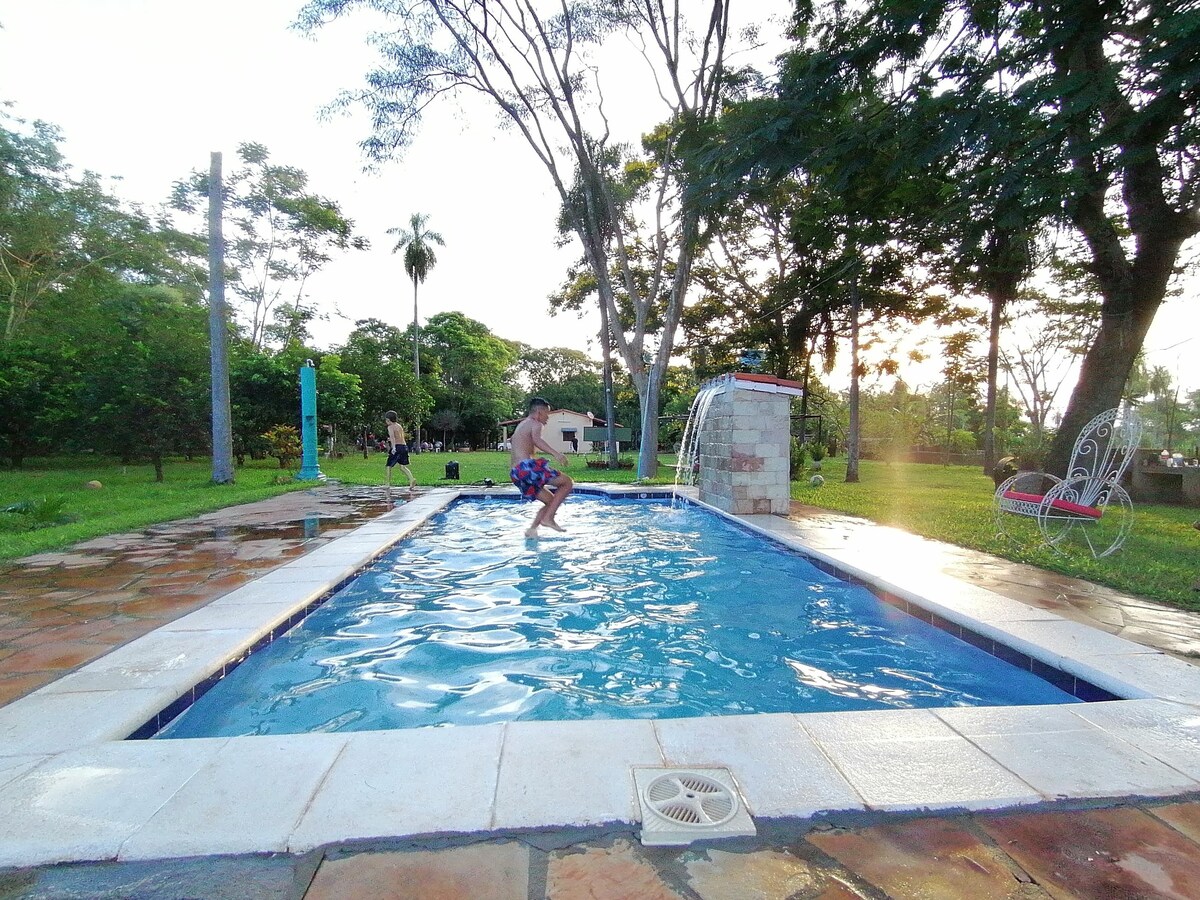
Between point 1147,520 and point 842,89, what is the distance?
8538mm

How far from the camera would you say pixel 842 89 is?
6289 mm

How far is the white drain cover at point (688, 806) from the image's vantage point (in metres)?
1.92

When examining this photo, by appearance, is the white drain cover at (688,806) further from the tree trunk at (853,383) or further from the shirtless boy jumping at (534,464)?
the tree trunk at (853,383)

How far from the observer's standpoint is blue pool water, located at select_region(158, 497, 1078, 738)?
3377mm

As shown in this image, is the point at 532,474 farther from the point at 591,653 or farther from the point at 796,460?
the point at 796,460

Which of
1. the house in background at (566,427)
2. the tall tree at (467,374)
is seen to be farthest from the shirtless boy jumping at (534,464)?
the house in background at (566,427)

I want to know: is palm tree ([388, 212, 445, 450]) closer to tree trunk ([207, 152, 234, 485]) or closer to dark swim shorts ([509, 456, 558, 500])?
tree trunk ([207, 152, 234, 485])

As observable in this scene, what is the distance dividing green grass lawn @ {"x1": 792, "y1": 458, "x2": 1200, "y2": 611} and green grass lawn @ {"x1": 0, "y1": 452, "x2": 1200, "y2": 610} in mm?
11

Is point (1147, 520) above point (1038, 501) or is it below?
below

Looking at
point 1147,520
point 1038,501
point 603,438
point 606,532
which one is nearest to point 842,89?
point 1038,501

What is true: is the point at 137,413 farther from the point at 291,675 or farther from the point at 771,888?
the point at 771,888

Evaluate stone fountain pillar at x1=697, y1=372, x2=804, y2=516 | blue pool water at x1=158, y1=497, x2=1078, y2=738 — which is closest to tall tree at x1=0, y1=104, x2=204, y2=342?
blue pool water at x1=158, y1=497, x2=1078, y2=738

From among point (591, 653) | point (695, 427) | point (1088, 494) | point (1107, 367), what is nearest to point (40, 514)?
point (591, 653)

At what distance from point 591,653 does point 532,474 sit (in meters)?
3.50
